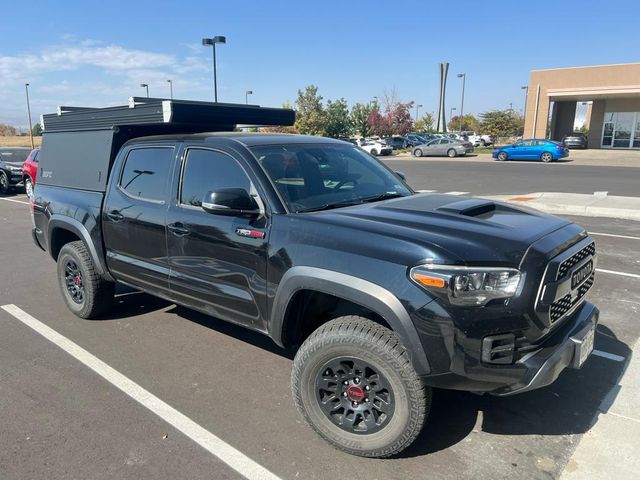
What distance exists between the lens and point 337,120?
57.3m

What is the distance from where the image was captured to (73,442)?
3062 mm

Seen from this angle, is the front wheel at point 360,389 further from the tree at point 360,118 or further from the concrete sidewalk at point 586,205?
the tree at point 360,118

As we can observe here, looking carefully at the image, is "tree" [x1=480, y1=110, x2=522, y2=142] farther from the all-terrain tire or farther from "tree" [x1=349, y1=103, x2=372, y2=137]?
the all-terrain tire

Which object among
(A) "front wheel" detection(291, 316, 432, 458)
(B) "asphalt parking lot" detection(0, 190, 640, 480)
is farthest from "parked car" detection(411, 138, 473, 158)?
(A) "front wheel" detection(291, 316, 432, 458)

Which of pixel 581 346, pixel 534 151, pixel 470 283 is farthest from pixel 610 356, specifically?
pixel 534 151

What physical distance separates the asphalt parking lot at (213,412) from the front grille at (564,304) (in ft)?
2.72

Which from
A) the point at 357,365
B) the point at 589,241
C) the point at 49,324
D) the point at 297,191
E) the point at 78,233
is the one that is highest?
the point at 297,191

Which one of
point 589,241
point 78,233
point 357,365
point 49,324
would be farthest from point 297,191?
point 49,324

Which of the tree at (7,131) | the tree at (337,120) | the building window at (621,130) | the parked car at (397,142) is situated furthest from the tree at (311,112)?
the tree at (7,131)

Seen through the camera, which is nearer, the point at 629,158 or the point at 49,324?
the point at 49,324

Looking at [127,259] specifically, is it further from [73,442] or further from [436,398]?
[436,398]

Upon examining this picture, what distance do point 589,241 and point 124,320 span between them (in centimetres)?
421

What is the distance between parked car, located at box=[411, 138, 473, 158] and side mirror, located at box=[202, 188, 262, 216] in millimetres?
35325

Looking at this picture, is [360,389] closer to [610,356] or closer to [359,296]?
[359,296]
